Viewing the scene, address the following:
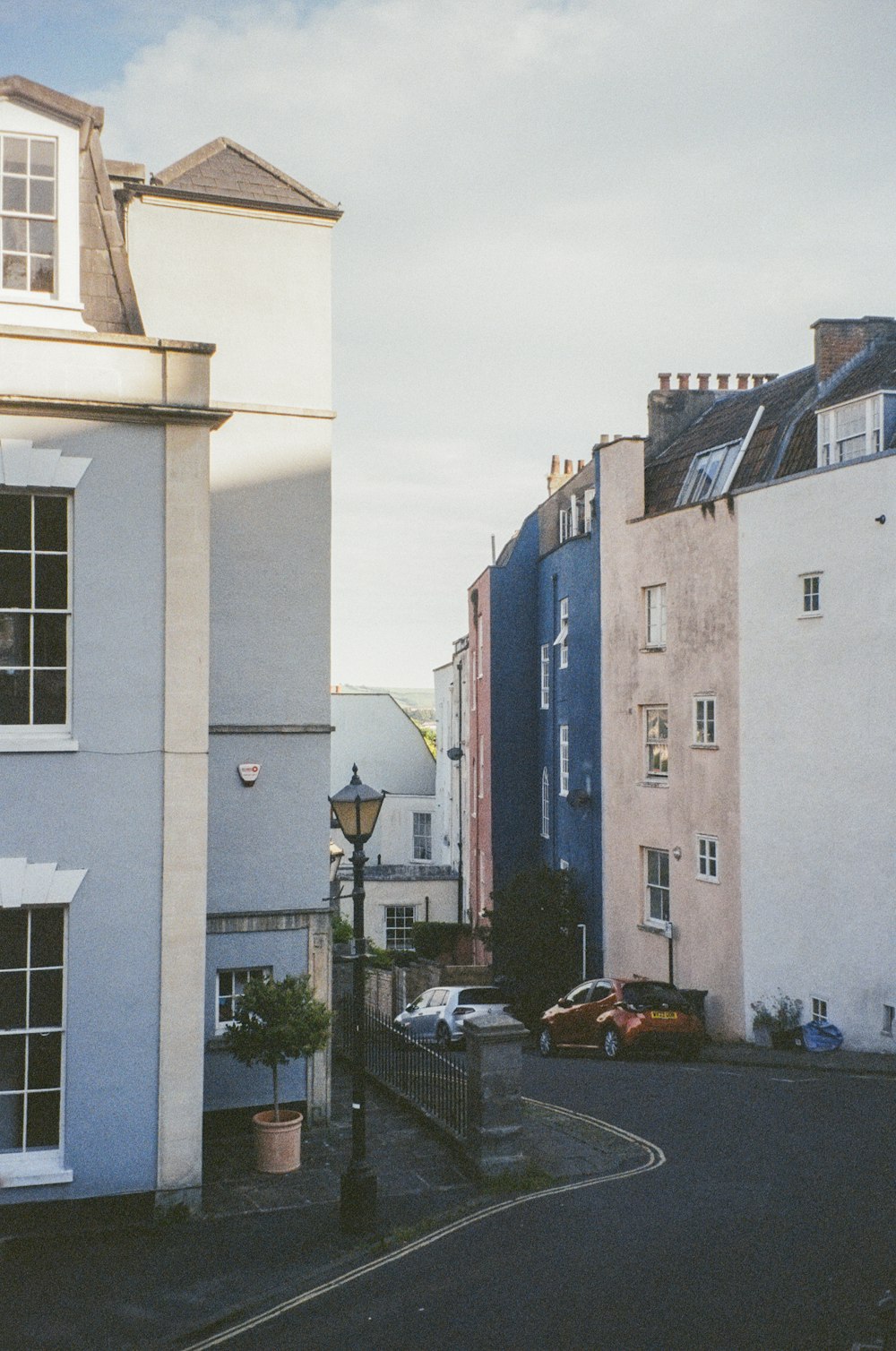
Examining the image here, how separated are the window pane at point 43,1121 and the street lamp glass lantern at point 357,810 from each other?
144 inches

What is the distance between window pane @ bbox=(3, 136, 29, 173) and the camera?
441 inches

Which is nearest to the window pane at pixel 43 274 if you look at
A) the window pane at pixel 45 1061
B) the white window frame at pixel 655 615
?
the window pane at pixel 45 1061

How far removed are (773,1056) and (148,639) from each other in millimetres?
15753

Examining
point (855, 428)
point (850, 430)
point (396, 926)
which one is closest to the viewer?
point (855, 428)

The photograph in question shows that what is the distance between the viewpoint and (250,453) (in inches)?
594

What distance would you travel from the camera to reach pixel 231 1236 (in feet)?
34.9

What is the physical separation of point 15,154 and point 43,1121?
9211 millimetres

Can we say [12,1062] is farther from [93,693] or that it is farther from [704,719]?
[704,719]

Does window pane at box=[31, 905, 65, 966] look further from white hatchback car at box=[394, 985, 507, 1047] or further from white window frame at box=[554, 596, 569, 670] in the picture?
white window frame at box=[554, 596, 569, 670]

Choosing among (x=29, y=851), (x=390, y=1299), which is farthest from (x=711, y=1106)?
(x=29, y=851)

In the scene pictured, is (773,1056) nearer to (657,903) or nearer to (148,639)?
(657,903)

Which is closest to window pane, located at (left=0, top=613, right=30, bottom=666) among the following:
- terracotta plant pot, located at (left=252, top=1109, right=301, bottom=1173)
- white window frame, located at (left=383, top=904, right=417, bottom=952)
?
terracotta plant pot, located at (left=252, top=1109, right=301, bottom=1173)

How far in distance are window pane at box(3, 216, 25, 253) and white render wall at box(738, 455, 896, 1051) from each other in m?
16.1

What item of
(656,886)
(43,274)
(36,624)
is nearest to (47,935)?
(36,624)
